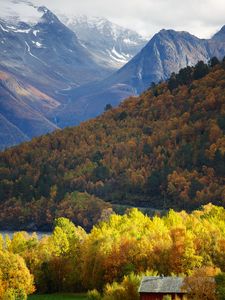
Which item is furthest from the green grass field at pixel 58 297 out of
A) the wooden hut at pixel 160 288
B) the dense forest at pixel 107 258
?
the wooden hut at pixel 160 288

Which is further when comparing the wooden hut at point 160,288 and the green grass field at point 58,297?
the green grass field at point 58,297

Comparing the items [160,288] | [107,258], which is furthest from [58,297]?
[160,288]

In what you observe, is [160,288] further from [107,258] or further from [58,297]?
[58,297]

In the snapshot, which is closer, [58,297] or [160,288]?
[160,288]

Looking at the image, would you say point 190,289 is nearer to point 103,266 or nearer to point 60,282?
point 103,266

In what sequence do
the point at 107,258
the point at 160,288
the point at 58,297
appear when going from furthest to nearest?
the point at 107,258, the point at 58,297, the point at 160,288

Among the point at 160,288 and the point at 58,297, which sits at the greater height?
the point at 160,288

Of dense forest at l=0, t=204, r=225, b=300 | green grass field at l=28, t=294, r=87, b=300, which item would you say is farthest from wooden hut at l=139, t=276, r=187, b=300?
green grass field at l=28, t=294, r=87, b=300

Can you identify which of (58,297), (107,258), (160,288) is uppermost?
(107,258)

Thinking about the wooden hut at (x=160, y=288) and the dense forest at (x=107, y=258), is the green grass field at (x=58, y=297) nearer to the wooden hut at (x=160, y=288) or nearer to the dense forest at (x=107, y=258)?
the dense forest at (x=107, y=258)

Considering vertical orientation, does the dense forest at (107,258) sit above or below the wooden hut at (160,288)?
above

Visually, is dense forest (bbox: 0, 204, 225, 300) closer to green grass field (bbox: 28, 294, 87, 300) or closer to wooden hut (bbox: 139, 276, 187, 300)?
green grass field (bbox: 28, 294, 87, 300)

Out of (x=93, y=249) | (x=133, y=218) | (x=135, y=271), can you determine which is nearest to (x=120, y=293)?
(x=135, y=271)

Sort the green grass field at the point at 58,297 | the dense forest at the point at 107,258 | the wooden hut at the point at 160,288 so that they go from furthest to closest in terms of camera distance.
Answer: the green grass field at the point at 58,297 < the dense forest at the point at 107,258 < the wooden hut at the point at 160,288
